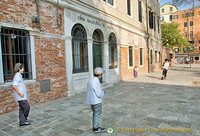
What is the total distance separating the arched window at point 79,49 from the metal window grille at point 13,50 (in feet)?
7.23

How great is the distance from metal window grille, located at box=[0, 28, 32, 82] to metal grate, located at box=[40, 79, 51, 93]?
0.49 meters

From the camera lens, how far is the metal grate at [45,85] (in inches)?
228

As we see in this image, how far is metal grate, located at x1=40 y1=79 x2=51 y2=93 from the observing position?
5800 millimetres

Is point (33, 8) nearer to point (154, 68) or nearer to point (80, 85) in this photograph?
point (80, 85)

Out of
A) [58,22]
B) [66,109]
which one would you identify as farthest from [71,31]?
[66,109]

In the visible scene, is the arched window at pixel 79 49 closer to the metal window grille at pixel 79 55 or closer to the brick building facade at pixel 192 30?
the metal window grille at pixel 79 55

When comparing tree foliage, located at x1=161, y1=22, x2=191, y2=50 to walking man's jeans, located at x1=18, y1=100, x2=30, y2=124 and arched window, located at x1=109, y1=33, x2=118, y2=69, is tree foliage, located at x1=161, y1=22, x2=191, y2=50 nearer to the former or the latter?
arched window, located at x1=109, y1=33, x2=118, y2=69

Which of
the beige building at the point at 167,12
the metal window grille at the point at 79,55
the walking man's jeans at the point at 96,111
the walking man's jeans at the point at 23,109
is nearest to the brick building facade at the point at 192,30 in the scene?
the beige building at the point at 167,12

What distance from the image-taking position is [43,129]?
142 inches

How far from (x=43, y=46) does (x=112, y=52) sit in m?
5.63

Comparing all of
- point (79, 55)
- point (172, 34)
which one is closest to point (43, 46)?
point (79, 55)

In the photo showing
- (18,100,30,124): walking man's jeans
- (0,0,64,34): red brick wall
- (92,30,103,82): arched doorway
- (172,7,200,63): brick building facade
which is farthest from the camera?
(172,7,200,63): brick building facade

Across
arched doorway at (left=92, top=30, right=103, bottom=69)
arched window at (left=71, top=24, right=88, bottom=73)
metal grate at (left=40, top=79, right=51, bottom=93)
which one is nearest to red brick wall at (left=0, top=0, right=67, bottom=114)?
metal grate at (left=40, top=79, right=51, bottom=93)

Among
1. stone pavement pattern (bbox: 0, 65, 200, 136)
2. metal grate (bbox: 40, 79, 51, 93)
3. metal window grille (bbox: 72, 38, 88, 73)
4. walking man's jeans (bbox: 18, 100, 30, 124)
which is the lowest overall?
stone pavement pattern (bbox: 0, 65, 200, 136)
